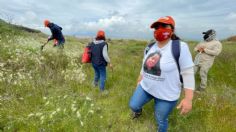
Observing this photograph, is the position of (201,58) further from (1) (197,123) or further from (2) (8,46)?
(2) (8,46)

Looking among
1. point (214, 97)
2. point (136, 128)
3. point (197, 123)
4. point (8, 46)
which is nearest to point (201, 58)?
point (214, 97)

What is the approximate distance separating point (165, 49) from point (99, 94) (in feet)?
12.5

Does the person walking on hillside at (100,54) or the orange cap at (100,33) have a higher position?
the orange cap at (100,33)

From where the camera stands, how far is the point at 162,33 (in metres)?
4.48

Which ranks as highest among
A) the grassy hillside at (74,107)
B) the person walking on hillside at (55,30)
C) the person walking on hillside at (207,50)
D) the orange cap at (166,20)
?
the orange cap at (166,20)

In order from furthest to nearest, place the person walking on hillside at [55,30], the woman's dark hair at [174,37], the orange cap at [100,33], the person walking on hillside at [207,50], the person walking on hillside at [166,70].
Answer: the person walking on hillside at [55,30] → the person walking on hillside at [207,50] → the orange cap at [100,33] → the woman's dark hair at [174,37] → the person walking on hillside at [166,70]

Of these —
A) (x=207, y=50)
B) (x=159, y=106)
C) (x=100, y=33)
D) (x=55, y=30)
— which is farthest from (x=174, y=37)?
(x=55, y=30)

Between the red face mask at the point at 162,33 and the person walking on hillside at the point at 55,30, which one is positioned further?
the person walking on hillside at the point at 55,30

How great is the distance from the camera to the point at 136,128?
5.58m

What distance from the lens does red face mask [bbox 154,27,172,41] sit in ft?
14.6

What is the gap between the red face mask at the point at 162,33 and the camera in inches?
176

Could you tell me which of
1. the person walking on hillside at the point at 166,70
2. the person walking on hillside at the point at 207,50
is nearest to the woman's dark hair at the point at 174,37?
the person walking on hillside at the point at 166,70

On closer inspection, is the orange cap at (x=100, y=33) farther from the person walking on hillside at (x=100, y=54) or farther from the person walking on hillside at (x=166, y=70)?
the person walking on hillside at (x=166, y=70)

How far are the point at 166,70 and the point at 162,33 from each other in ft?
1.81
